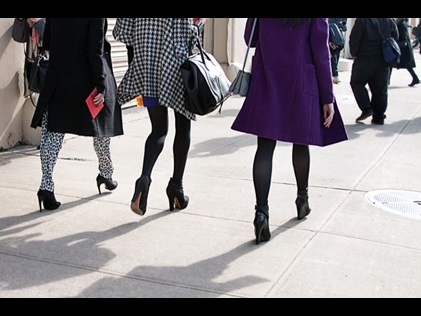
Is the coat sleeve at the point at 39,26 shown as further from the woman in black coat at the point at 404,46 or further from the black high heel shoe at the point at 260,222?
the woman in black coat at the point at 404,46

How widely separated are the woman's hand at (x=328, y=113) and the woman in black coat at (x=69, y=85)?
1.67 meters

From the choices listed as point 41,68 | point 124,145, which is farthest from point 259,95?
point 124,145

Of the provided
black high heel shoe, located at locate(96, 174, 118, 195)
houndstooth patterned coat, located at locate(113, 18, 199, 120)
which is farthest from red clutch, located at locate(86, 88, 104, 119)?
black high heel shoe, located at locate(96, 174, 118, 195)

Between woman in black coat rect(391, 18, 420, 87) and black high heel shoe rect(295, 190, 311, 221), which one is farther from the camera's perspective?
woman in black coat rect(391, 18, 420, 87)

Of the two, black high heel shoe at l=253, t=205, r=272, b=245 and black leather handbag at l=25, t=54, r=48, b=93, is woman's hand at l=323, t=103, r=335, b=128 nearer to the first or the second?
black high heel shoe at l=253, t=205, r=272, b=245

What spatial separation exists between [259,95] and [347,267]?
1.22 metres

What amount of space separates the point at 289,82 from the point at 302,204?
3.30 feet

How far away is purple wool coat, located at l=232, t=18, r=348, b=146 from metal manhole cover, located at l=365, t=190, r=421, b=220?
125 centimetres

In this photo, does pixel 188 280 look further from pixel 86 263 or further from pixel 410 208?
pixel 410 208

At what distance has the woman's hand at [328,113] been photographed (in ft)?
13.2

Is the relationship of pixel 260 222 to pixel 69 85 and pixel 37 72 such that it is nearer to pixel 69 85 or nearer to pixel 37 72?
pixel 69 85

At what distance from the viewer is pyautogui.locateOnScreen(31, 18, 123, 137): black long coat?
450 cm

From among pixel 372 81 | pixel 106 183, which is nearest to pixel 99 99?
pixel 106 183
